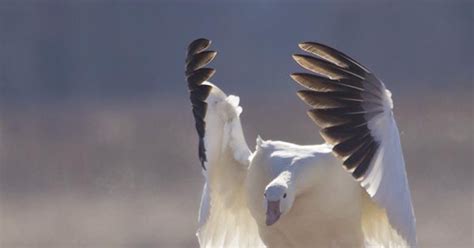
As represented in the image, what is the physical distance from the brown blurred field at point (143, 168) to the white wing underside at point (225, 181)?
2.16 m

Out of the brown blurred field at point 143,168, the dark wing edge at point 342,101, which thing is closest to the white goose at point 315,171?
the dark wing edge at point 342,101

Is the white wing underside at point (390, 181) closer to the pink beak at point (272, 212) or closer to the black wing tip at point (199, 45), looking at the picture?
the pink beak at point (272, 212)

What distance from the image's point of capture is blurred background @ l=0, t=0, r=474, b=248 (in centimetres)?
917

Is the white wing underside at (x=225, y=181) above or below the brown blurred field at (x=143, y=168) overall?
above

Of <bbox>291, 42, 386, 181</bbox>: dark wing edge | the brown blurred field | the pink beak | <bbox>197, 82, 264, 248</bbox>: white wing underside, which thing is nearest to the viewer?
<bbox>291, 42, 386, 181</bbox>: dark wing edge

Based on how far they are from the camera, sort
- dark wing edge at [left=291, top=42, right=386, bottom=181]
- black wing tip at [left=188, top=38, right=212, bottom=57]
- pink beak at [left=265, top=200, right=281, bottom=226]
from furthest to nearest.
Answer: black wing tip at [left=188, top=38, right=212, bottom=57], pink beak at [left=265, top=200, right=281, bottom=226], dark wing edge at [left=291, top=42, right=386, bottom=181]

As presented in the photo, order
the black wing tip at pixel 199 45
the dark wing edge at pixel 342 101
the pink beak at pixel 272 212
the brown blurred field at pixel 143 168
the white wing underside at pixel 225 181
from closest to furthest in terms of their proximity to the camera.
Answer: the dark wing edge at pixel 342 101, the pink beak at pixel 272 212, the black wing tip at pixel 199 45, the white wing underside at pixel 225 181, the brown blurred field at pixel 143 168

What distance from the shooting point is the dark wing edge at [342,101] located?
553 cm

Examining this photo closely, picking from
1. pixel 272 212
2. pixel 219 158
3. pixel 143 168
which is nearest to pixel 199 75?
pixel 219 158

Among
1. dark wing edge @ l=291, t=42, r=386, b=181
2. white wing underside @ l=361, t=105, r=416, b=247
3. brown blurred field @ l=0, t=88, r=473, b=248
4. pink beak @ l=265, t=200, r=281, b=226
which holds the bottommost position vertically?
brown blurred field @ l=0, t=88, r=473, b=248

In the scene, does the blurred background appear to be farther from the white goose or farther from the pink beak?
the pink beak

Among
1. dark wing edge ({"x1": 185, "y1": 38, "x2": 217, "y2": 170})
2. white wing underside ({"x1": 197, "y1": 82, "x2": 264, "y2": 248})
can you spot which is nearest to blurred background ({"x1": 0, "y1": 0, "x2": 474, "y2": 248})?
white wing underside ({"x1": 197, "y1": 82, "x2": 264, "y2": 248})

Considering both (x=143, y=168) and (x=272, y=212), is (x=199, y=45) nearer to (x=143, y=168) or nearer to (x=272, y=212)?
(x=272, y=212)

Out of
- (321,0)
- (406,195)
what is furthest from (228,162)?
(321,0)
